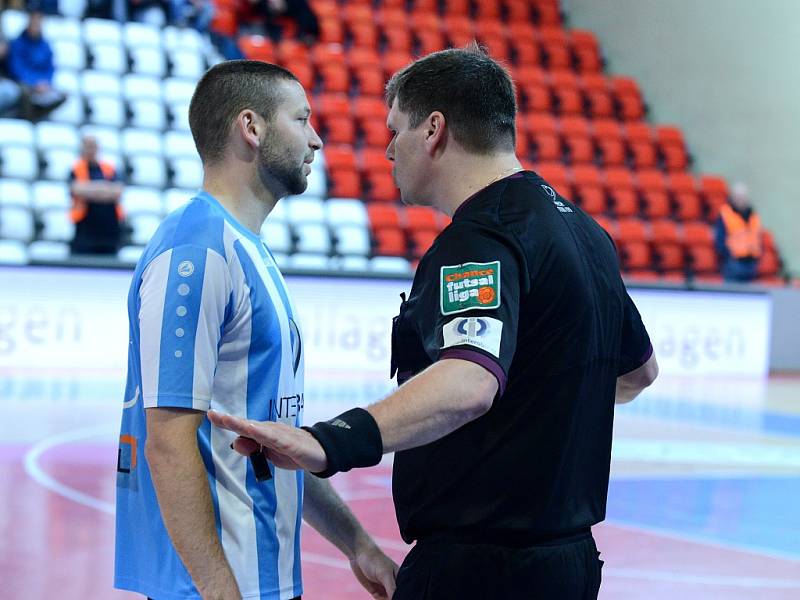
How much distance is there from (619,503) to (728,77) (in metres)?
15.3

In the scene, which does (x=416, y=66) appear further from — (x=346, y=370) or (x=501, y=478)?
(x=346, y=370)

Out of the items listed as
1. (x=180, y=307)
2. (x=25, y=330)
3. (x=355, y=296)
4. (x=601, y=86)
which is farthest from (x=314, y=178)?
(x=180, y=307)

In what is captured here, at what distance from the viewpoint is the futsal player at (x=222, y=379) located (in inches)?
91.3

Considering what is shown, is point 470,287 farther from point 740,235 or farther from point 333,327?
point 740,235

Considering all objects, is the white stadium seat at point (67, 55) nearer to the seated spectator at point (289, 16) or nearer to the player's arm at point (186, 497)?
the seated spectator at point (289, 16)

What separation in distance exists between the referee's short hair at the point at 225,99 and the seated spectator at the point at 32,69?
39.8 ft

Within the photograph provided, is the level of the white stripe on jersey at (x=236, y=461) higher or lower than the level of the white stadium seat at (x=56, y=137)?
lower

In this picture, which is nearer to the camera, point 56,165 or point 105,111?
point 56,165

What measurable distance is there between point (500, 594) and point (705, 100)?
796 inches

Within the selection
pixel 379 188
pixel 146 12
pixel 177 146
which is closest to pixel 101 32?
pixel 146 12

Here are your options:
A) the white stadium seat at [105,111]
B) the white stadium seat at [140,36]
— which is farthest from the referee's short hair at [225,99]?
the white stadium seat at [140,36]

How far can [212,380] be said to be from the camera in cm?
237

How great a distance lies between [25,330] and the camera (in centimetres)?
1184

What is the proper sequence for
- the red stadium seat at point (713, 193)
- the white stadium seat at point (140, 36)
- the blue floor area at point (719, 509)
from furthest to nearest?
the red stadium seat at point (713, 193) → the white stadium seat at point (140, 36) → the blue floor area at point (719, 509)
